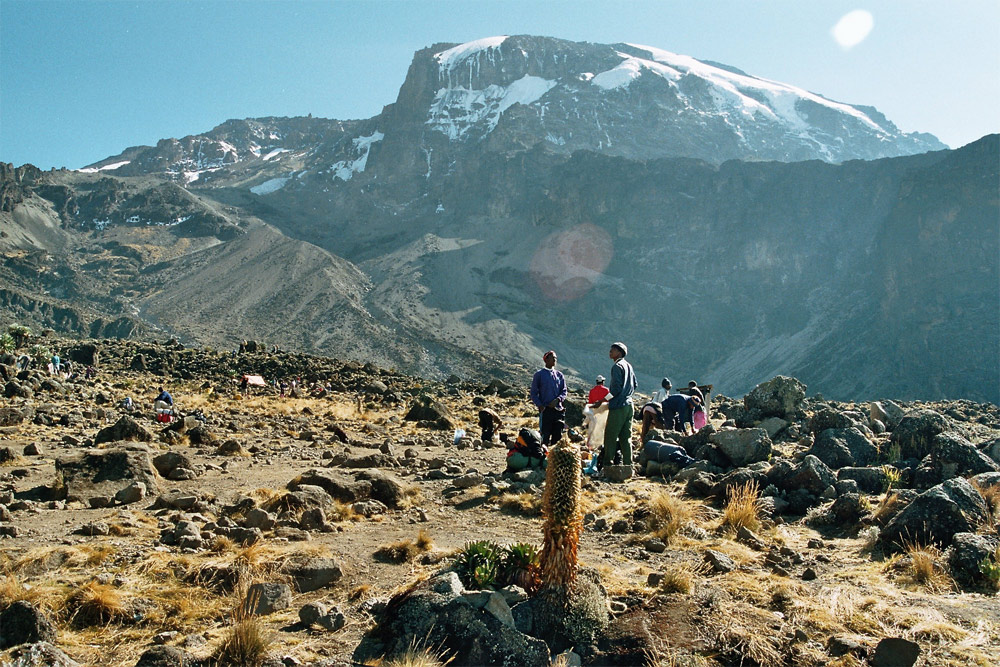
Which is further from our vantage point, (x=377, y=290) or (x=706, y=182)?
(x=706, y=182)

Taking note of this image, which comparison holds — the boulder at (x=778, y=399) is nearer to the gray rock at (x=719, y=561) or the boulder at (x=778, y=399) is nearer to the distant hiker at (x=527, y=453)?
the distant hiker at (x=527, y=453)

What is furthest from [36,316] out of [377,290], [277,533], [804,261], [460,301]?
[804,261]

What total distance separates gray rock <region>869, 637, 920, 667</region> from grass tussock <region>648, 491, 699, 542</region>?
278 centimetres

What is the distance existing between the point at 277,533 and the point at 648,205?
148 metres

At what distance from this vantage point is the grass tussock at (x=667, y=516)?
7.25 metres

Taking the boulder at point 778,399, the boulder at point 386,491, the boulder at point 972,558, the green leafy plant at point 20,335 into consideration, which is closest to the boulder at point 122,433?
the boulder at point 386,491

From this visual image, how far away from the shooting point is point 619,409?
35.6 ft

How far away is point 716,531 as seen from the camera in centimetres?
750

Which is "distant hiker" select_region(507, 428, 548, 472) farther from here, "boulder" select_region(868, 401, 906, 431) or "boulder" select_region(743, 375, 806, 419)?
"boulder" select_region(868, 401, 906, 431)

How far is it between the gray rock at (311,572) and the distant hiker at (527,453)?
499cm

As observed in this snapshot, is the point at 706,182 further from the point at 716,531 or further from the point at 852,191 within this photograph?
the point at 716,531

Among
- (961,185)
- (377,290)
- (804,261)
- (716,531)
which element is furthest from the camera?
(804,261)

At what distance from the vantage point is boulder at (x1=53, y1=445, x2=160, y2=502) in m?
8.32

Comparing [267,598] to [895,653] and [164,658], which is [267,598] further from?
[895,653]
